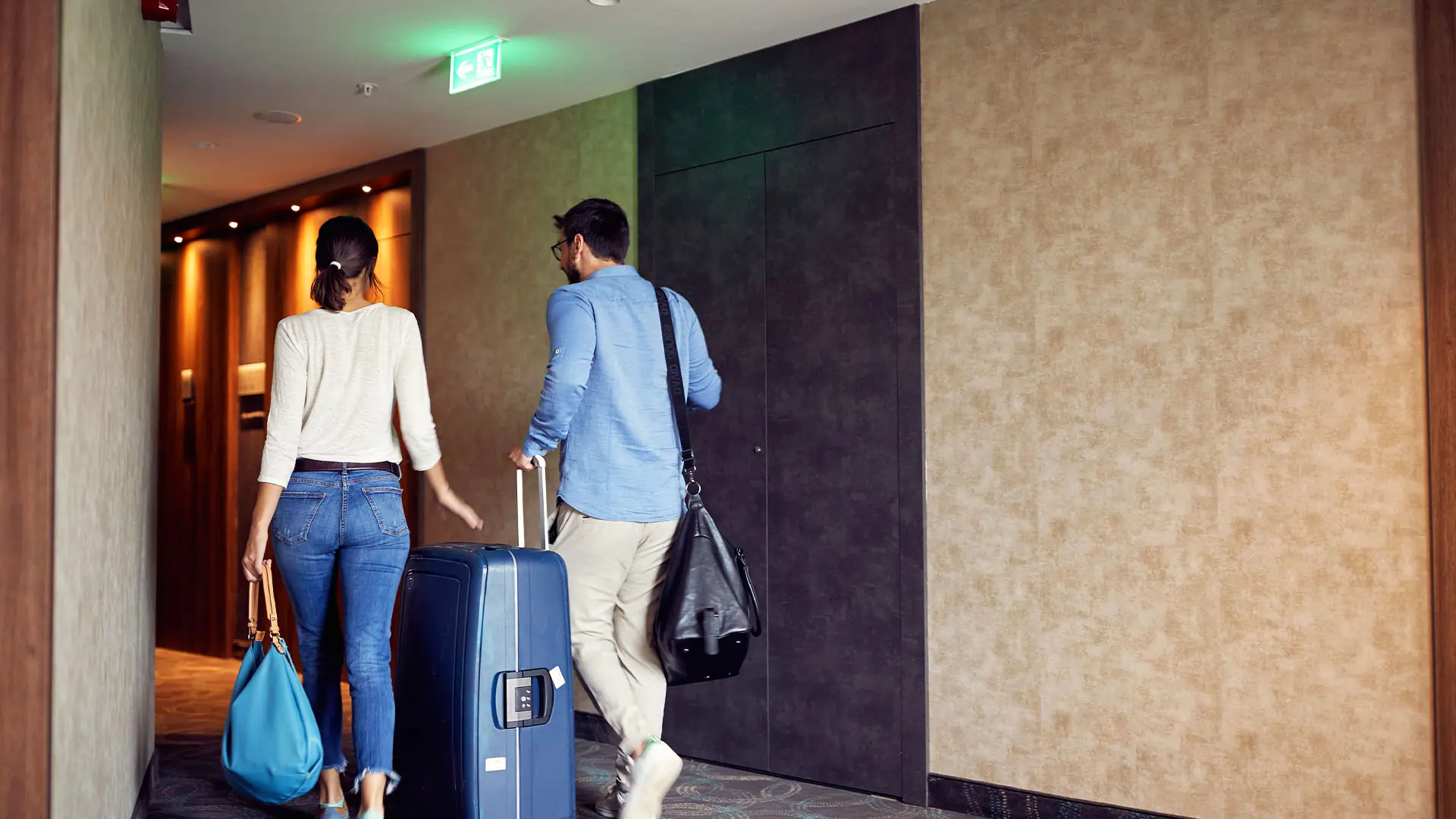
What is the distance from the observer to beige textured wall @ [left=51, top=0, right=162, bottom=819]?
1.86 m

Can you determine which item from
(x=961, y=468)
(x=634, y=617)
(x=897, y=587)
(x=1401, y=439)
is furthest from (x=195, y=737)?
(x=1401, y=439)

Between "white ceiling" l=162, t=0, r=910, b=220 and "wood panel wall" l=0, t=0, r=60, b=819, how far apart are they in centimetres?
197

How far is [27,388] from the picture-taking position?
172 centimetres

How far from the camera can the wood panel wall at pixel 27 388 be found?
66.6 inches

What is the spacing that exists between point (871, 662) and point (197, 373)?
15.6 feet

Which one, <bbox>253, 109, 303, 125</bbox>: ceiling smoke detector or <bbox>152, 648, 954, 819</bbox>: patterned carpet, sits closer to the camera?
<bbox>152, 648, 954, 819</bbox>: patterned carpet

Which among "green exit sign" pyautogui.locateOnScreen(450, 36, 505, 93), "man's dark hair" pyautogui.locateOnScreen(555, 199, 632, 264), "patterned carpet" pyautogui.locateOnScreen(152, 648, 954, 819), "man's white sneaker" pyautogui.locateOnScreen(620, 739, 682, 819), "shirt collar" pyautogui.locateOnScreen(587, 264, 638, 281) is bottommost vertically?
"patterned carpet" pyautogui.locateOnScreen(152, 648, 954, 819)

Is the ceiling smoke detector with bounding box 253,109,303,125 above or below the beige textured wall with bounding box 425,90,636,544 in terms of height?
above

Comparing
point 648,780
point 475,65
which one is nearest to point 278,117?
point 475,65

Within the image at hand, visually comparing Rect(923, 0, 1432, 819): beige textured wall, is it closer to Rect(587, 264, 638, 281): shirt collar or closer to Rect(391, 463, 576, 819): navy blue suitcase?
Rect(587, 264, 638, 281): shirt collar

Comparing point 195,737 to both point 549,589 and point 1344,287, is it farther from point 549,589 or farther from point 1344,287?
point 1344,287

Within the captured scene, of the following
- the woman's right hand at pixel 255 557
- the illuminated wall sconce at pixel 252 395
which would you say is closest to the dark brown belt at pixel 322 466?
the woman's right hand at pixel 255 557

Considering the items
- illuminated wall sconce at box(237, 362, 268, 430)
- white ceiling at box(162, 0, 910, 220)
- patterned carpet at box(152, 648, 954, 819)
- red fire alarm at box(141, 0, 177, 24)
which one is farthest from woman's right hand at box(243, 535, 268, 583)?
illuminated wall sconce at box(237, 362, 268, 430)

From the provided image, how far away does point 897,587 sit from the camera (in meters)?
3.47
